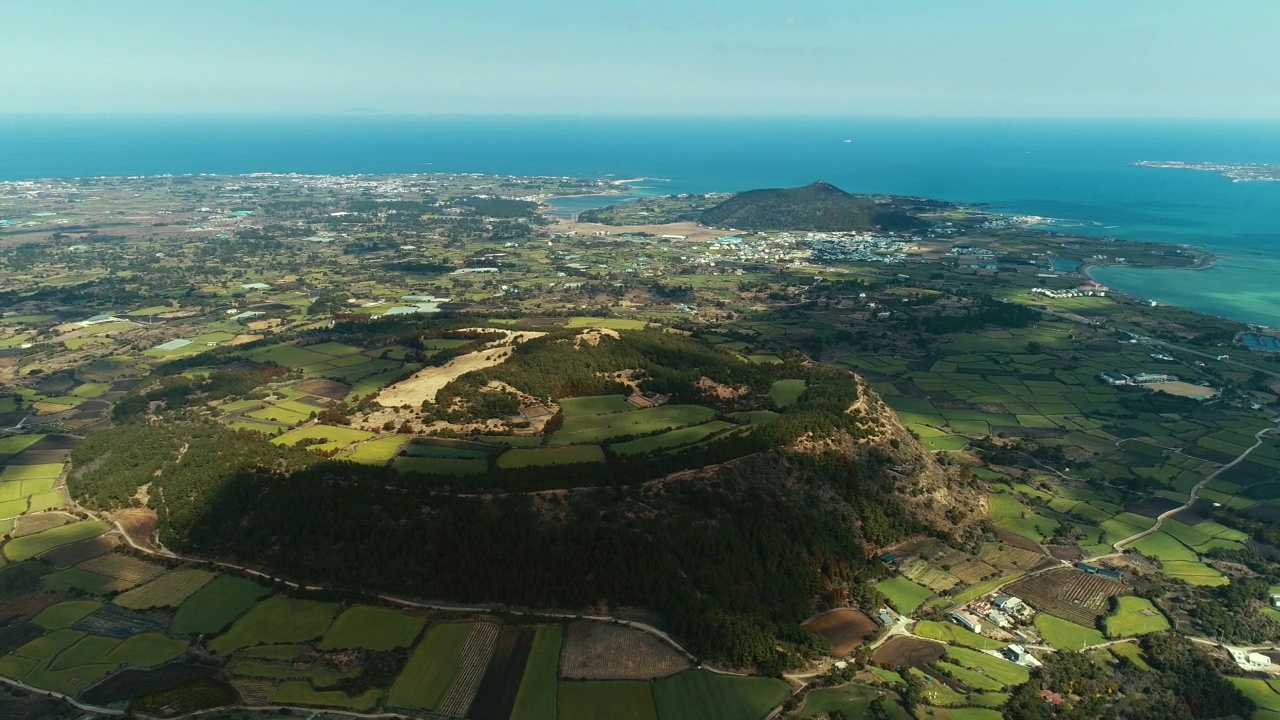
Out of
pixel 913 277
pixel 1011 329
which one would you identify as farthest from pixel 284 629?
pixel 913 277

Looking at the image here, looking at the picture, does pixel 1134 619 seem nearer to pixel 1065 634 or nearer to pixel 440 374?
pixel 1065 634

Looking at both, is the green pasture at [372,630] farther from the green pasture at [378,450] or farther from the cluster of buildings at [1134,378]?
the cluster of buildings at [1134,378]

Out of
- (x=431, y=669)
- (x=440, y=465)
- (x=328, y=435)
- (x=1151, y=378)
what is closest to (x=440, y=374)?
(x=328, y=435)

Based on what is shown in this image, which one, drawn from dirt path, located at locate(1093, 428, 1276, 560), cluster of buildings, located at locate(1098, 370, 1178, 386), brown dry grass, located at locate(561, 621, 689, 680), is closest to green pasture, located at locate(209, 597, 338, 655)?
brown dry grass, located at locate(561, 621, 689, 680)

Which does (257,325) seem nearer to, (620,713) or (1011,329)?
(620,713)

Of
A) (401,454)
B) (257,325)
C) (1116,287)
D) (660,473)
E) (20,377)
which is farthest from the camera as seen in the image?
(1116,287)
